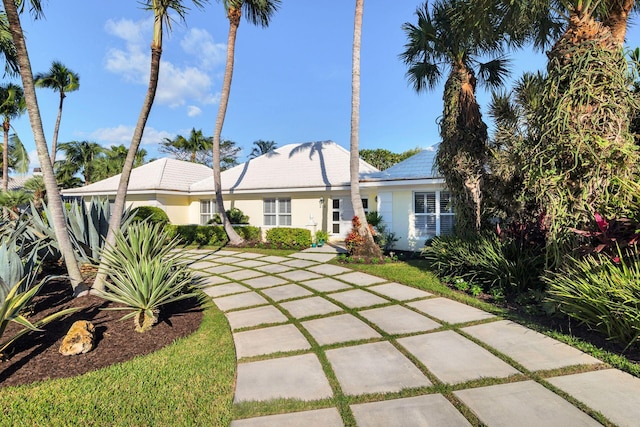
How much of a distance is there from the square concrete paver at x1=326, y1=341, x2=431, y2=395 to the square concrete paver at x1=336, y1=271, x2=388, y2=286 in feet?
10.5

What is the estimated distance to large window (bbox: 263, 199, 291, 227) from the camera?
49.8ft

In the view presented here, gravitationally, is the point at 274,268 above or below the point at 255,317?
above

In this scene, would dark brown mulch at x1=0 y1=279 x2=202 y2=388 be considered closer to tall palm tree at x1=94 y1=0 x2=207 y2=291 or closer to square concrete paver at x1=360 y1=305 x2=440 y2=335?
tall palm tree at x1=94 y1=0 x2=207 y2=291

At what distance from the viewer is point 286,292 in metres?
6.40

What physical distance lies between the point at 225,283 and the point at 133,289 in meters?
3.08

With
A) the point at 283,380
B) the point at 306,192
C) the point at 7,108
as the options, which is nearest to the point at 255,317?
the point at 283,380

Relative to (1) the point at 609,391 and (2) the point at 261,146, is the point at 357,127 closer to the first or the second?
(1) the point at 609,391

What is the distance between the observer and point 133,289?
429cm

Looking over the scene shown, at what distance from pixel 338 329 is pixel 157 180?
620 inches

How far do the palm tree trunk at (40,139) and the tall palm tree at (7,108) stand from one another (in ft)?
67.6

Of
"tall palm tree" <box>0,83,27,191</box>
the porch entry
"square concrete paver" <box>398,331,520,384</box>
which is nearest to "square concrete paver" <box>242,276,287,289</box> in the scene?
"square concrete paver" <box>398,331,520,384</box>

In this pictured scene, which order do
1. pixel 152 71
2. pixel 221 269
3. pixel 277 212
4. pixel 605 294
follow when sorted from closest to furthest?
pixel 605 294, pixel 152 71, pixel 221 269, pixel 277 212

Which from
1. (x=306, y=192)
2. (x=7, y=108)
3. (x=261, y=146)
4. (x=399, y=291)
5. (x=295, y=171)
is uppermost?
(x=261, y=146)

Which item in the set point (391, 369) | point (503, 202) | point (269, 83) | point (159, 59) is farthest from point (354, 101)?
point (269, 83)
